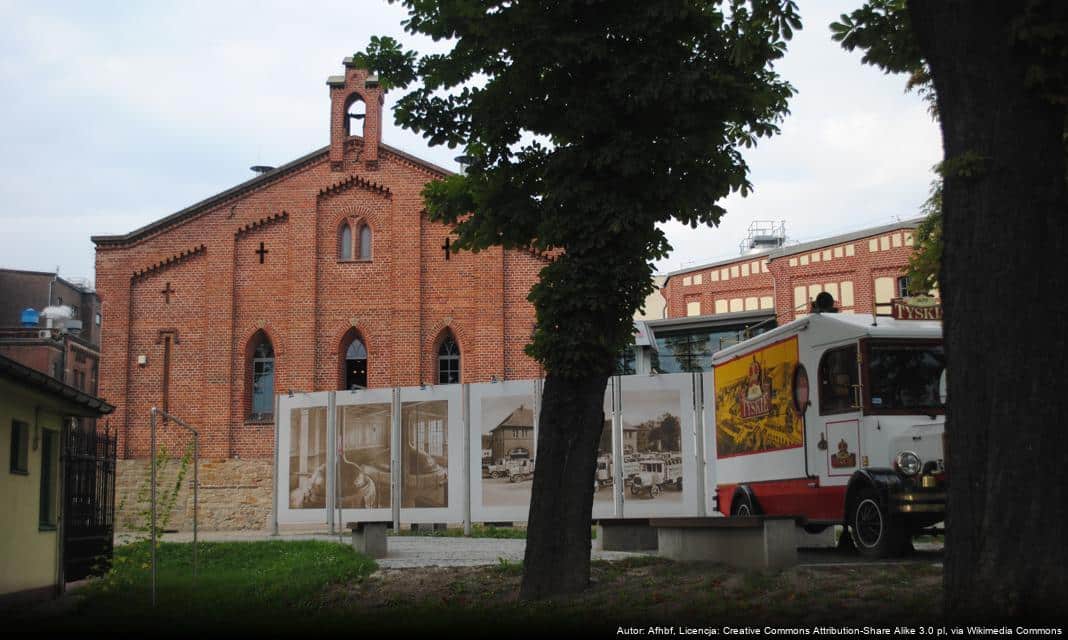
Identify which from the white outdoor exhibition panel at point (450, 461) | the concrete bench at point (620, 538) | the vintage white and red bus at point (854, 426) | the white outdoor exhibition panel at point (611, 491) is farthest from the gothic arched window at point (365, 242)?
the vintage white and red bus at point (854, 426)

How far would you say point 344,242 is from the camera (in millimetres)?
35688

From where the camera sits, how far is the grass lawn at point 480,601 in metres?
8.82

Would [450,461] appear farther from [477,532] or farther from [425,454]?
[477,532]

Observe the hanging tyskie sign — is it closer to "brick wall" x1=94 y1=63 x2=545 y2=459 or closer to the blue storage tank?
"brick wall" x1=94 y1=63 x2=545 y2=459

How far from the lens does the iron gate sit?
15.2 m

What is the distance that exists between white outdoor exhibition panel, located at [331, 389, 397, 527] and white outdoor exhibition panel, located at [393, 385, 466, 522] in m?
0.40

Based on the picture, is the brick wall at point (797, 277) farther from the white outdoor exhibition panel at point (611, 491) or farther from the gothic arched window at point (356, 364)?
the white outdoor exhibition panel at point (611, 491)

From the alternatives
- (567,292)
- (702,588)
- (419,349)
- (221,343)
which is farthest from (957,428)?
(221,343)

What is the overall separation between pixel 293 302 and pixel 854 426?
2476 centimetres

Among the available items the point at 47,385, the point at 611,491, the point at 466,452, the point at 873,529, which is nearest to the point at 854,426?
the point at 873,529

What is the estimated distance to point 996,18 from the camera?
7.66 metres

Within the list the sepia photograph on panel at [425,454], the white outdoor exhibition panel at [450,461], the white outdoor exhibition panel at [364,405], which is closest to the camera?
the white outdoor exhibition panel at [450,461]

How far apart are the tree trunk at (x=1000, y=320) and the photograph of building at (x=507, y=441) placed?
19.1 m

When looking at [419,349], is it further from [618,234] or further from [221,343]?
[618,234]
